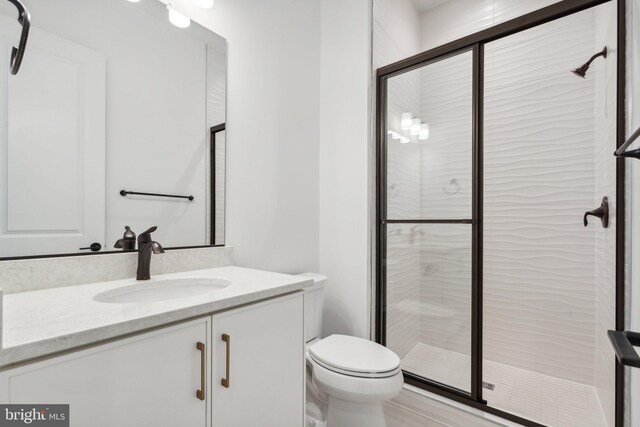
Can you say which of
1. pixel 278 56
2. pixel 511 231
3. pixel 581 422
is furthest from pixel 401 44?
pixel 581 422

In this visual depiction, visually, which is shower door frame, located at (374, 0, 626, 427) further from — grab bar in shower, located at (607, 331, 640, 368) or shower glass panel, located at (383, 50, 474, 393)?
grab bar in shower, located at (607, 331, 640, 368)

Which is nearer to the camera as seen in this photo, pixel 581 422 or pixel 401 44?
pixel 581 422

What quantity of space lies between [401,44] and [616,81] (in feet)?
4.60

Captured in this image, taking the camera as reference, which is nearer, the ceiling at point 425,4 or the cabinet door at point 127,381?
the cabinet door at point 127,381

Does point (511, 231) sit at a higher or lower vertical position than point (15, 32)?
lower

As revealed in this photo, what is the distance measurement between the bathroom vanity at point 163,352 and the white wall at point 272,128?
1.78ft

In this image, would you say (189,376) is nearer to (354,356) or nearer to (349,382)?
(349,382)

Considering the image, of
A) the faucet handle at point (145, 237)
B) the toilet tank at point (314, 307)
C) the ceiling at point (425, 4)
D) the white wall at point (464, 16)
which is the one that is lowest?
the toilet tank at point (314, 307)

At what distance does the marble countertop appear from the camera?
620 millimetres

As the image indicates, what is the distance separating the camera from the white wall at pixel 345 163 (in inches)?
78.1

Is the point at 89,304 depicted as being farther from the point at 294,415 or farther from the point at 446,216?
the point at 446,216

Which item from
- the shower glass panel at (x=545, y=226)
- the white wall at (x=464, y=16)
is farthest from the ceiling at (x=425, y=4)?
the shower glass panel at (x=545, y=226)

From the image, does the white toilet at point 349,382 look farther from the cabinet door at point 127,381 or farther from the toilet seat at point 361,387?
the cabinet door at point 127,381

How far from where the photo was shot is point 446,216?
1815 mm
